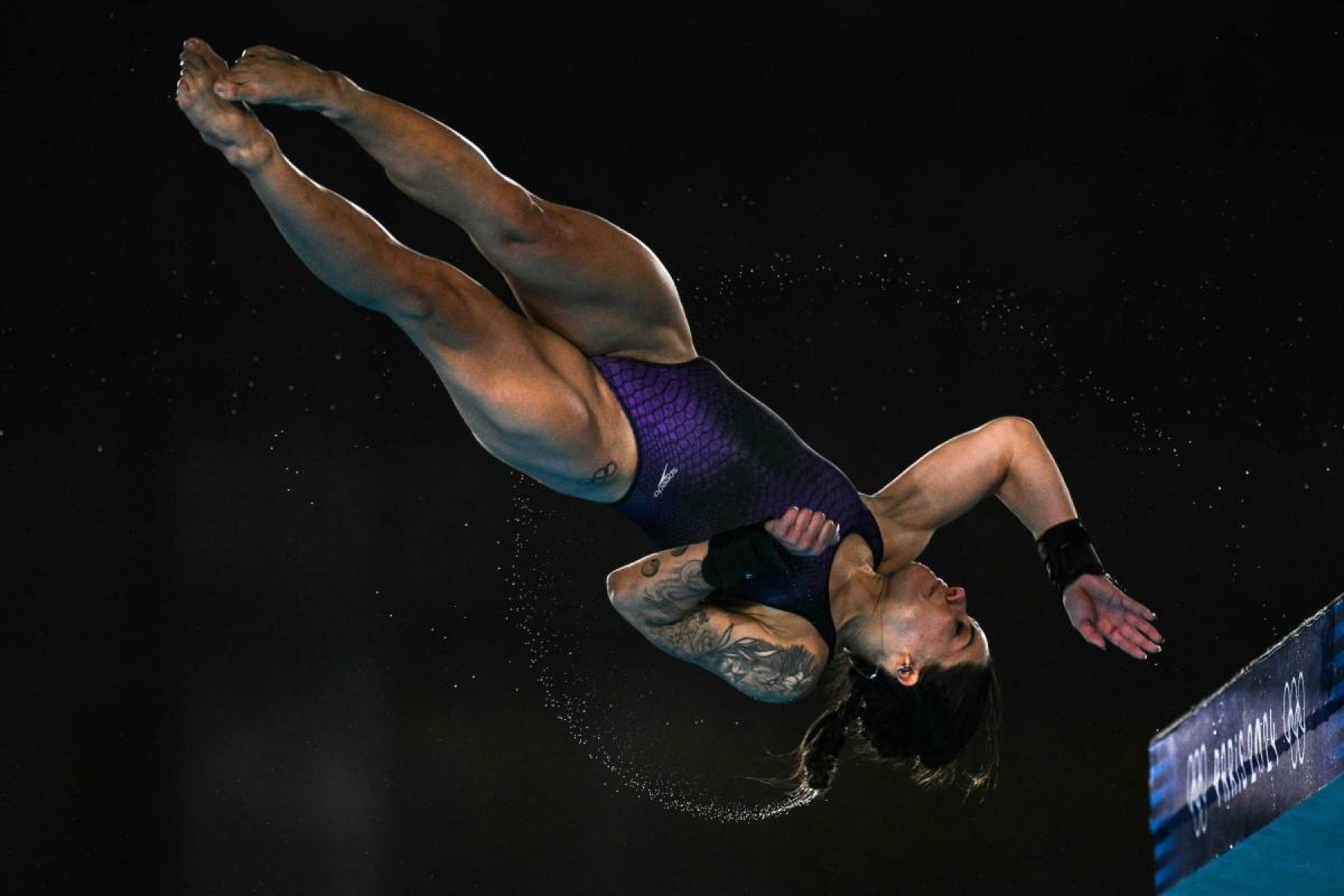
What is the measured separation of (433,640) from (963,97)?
8.34ft

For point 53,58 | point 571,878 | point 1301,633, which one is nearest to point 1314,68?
point 1301,633

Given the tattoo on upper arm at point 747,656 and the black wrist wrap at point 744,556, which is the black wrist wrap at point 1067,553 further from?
the black wrist wrap at point 744,556

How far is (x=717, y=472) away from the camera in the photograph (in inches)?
144

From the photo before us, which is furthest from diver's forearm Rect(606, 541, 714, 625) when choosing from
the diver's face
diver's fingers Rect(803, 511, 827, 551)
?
the diver's face

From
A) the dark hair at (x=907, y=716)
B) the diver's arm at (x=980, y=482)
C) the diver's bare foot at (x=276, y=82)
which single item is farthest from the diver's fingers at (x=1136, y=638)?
the diver's bare foot at (x=276, y=82)

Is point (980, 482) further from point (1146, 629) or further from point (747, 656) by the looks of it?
point (747, 656)

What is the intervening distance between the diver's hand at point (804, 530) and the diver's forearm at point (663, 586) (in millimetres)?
221

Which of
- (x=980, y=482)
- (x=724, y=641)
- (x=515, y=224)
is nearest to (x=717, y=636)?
(x=724, y=641)

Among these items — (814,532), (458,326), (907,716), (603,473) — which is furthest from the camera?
(907,716)

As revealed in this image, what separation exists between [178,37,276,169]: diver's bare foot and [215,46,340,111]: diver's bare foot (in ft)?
0.07

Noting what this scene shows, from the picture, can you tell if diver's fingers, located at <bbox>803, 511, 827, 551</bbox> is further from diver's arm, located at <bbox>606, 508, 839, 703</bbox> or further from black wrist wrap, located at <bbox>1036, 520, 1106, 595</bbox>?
black wrist wrap, located at <bbox>1036, 520, 1106, 595</bbox>

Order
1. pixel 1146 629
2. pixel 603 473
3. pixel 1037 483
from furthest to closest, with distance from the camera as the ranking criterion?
1. pixel 1037 483
2. pixel 1146 629
3. pixel 603 473

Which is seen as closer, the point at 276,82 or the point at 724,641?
the point at 276,82

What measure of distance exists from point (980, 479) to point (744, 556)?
808mm
